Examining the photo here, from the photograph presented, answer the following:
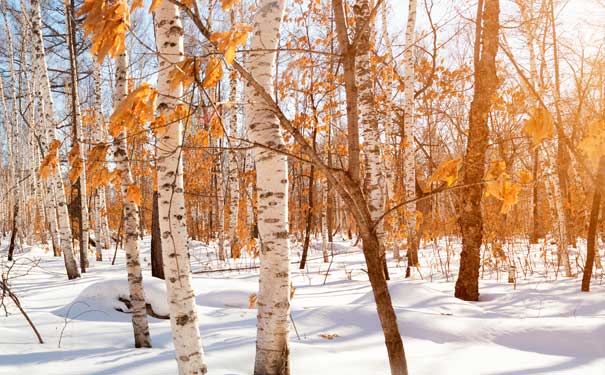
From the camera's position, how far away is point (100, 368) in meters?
2.84

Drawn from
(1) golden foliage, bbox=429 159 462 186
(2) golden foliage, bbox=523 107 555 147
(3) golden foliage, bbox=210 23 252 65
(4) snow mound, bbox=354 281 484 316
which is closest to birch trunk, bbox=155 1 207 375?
(3) golden foliage, bbox=210 23 252 65

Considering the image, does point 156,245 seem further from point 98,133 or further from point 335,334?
point 98,133

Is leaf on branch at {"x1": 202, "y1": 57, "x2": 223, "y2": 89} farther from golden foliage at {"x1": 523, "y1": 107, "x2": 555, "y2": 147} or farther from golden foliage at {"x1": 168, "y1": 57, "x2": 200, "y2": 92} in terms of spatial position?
golden foliage at {"x1": 523, "y1": 107, "x2": 555, "y2": 147}

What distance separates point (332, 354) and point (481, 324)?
5.45ft

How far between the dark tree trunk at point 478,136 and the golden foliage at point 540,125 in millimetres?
4363

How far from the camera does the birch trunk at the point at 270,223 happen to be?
266cm

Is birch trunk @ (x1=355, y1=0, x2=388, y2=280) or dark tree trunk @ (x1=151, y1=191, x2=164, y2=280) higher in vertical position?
birch trunk @ (x1=355, y1=0, x2=388, y2=280)

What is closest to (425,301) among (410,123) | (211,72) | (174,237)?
(174,237)

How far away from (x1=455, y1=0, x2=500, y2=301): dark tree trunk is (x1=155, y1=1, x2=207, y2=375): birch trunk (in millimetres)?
4170

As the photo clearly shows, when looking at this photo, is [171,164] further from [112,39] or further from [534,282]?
Result: [534,282]

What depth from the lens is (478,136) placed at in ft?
18.4

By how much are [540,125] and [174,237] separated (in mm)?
2000

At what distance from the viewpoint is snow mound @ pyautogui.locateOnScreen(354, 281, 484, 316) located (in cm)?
490

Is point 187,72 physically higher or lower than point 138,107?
higher
